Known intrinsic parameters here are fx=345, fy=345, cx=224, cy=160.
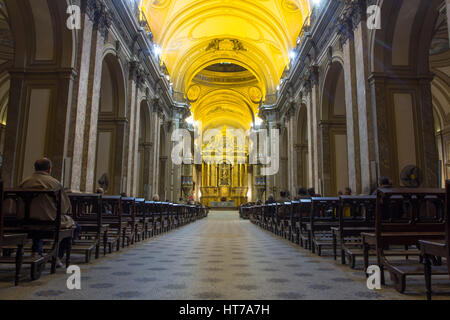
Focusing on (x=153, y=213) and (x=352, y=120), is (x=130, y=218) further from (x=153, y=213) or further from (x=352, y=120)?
(x=352, y=120)

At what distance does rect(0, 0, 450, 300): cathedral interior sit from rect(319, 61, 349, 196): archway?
4 centimetres

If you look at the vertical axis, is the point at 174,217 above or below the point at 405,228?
below

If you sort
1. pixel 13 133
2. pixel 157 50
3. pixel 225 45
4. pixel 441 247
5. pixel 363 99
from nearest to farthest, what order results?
pixel 441 247 → pixel 13 133 → pixel 363 99 → pixel 157 50 → pixel 225 45

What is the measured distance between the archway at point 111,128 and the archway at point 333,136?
6.86 metres

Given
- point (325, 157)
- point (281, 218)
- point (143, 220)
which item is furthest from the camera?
point (325, 157)

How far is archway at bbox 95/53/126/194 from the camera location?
1140cm

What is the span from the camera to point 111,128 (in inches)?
467

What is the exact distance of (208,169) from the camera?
125 ft

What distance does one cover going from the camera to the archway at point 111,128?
37.4 feet

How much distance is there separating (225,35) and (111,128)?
1243 cm

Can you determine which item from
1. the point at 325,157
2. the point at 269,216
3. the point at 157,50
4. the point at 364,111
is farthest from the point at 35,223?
the point at 157,50
